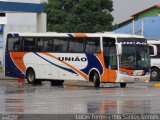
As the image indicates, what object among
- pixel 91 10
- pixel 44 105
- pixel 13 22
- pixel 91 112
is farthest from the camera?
pixel 91 10

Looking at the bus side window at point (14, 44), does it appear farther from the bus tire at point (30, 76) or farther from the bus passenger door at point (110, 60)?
the bus passenger door at point (110, 60)

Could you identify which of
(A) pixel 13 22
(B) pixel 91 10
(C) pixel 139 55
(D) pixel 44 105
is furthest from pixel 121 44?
(B) pixel 91 10

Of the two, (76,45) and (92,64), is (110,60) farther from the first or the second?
(76,45)

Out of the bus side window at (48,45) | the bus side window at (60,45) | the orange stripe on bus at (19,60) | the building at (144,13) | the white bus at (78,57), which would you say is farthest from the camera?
the building at (144,13)

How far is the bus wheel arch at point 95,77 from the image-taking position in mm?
33250

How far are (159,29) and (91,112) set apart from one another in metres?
46.8

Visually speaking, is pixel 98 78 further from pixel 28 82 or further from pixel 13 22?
pixel 13 22

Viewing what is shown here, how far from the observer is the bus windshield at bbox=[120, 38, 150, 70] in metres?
33.1

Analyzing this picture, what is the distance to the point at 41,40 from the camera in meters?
36.2

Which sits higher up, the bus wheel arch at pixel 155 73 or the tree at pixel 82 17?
the tree at pixel 82 17

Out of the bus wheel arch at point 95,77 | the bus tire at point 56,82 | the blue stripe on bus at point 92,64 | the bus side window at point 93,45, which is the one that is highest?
the bus side window at point 93,45

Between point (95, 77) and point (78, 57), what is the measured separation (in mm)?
1609

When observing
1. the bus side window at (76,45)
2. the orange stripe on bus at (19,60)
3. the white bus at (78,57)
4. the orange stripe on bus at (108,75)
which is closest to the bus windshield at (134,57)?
the white bus at (78,57)

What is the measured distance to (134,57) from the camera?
33281 mm
